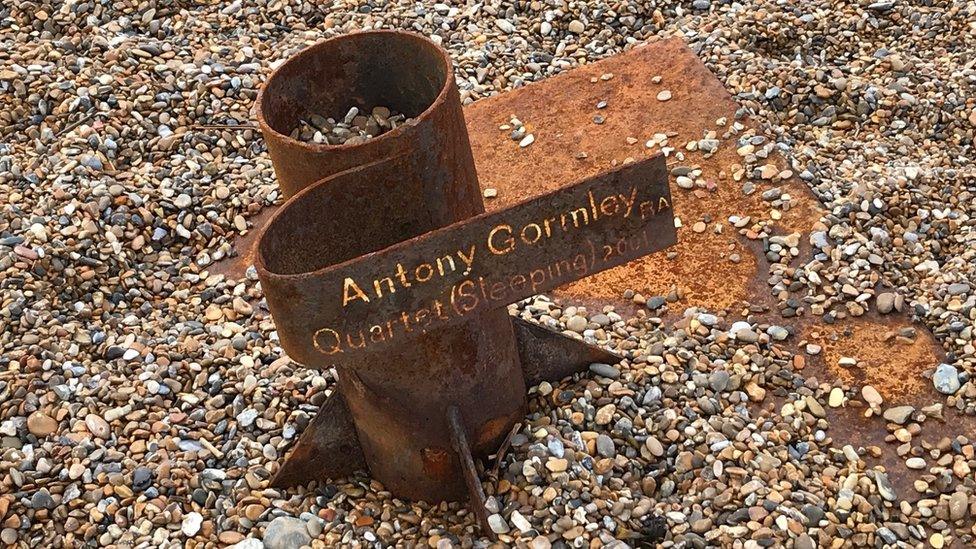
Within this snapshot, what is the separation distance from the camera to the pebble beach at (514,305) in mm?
3680

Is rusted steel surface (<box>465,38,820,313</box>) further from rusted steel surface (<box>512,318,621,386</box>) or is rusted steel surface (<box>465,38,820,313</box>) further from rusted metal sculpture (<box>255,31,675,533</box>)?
rusted metal sculpture (<box>255,31,675,533</box>)

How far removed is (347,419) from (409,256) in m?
1.24

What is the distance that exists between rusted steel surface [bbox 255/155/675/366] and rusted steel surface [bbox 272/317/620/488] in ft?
3.11

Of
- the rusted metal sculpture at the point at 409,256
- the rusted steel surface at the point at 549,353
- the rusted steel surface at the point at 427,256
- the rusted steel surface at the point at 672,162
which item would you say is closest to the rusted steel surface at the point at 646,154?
the rusted steel surface at the point at 672,162

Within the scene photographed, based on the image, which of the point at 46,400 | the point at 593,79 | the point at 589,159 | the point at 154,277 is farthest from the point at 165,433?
the point at 593,79

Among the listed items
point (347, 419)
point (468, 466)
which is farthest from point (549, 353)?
Result: point (347, 419)

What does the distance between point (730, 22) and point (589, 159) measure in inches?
63.0

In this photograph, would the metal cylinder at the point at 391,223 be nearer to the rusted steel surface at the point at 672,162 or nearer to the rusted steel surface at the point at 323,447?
the rusted steel surface at the point at 323,447

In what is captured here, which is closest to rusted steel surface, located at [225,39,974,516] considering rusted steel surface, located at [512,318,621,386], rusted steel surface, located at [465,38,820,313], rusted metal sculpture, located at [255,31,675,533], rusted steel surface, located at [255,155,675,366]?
rusted steel surface, located at [465,38,820,313]

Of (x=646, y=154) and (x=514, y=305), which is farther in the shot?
(x=646, y=154)

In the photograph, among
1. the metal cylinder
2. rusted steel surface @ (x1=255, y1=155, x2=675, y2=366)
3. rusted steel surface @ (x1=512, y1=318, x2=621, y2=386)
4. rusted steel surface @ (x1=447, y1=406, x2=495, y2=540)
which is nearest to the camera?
rusted steel surface @ (x1=255, y1=155, x2=675, y2=366)

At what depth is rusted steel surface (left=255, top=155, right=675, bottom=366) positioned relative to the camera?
273 cm

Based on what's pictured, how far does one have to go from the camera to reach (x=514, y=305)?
4.71 meters

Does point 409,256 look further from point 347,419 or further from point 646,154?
point 646,154
